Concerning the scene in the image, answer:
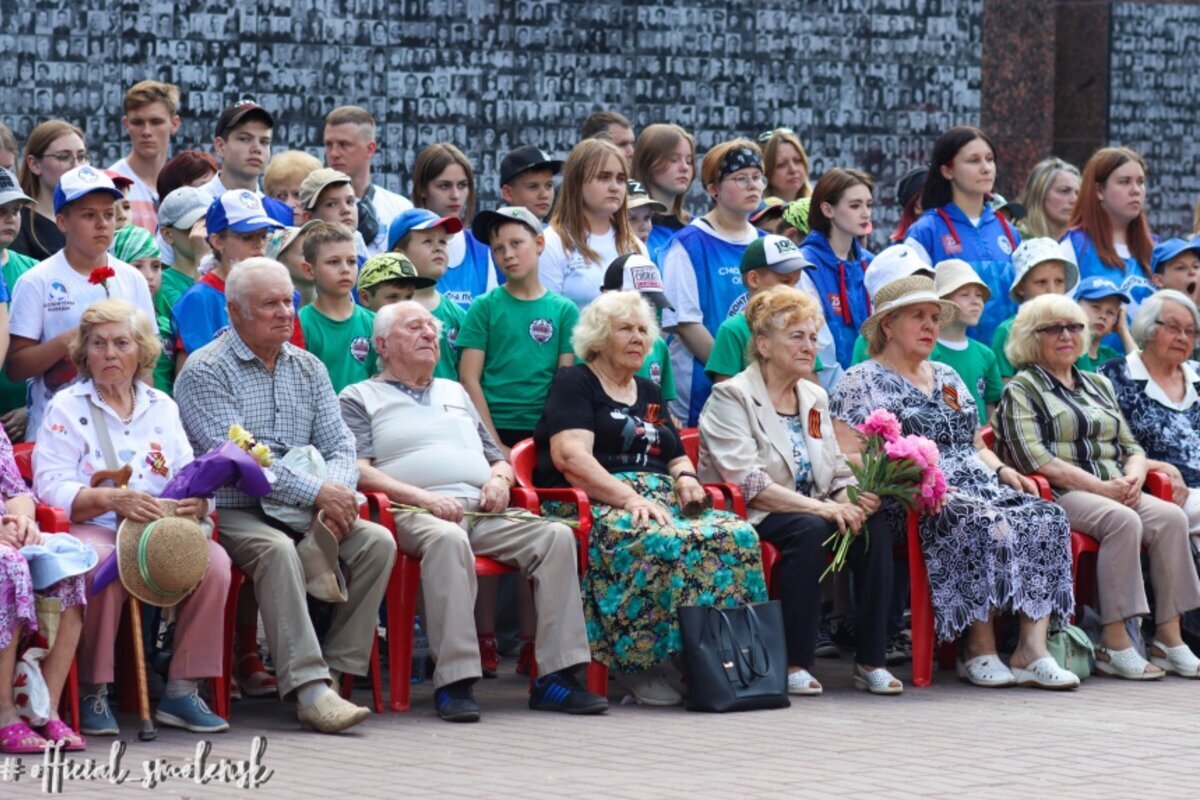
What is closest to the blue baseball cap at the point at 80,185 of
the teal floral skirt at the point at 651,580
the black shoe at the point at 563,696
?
the teal floral skirt at the point at 651,580

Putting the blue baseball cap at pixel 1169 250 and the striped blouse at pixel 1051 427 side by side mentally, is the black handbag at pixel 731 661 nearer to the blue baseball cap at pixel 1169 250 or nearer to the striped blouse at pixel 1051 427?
the striped blouse at pixel 1051 427

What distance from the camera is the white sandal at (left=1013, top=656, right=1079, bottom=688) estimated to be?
8641 millimetres

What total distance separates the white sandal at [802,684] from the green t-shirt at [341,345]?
2.09 metres

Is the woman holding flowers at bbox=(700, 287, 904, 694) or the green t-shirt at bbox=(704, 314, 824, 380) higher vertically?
the green t-shirt at bbox=(704, 314, 824, 380)

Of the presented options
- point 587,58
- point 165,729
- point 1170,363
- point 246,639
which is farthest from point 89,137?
point 1170,363

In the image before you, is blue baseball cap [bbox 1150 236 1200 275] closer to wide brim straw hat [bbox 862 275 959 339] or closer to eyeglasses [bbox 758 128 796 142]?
eyeglasses [bbox 758 128 796 142]

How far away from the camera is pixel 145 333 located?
7.60m

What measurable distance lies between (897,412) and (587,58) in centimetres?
407

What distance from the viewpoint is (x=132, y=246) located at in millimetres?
8742

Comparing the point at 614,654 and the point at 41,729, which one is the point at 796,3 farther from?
the point at 41,729

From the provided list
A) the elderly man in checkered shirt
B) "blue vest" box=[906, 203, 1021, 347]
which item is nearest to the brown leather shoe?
the elderly man in checkered shirt

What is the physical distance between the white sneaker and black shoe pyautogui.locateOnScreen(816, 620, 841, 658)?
4.82ft

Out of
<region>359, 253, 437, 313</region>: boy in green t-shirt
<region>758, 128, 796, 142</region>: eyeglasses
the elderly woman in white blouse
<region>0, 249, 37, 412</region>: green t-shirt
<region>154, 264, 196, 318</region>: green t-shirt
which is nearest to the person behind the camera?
the elderly woman in white blouse

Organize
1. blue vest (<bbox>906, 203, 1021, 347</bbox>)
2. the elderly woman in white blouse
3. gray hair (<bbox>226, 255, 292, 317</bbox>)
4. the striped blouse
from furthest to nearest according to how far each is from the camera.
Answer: blue vest (<bbox>906, 203, 1021, 347</bbox>), the striped blouse, gray hair (<bbox>226, 255, 292, 317</bbox>), the elderly woman in white blouse
